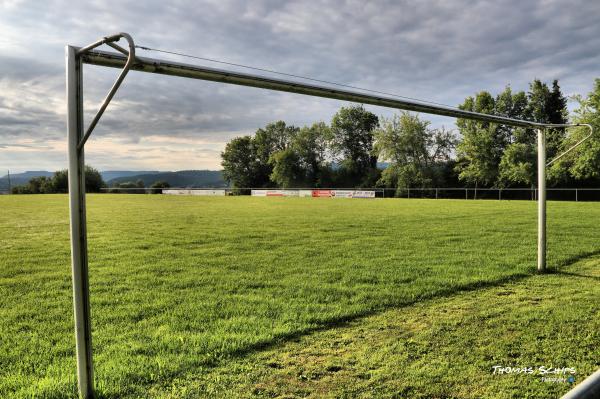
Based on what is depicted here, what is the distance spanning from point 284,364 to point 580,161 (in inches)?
1439

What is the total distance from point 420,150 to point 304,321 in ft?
171

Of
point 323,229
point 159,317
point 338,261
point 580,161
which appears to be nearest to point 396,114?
point 580,161

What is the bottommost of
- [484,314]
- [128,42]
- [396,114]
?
[484,314]

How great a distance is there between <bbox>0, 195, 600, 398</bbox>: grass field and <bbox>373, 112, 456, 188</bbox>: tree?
4417cm

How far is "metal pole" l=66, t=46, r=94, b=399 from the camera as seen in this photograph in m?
2.58

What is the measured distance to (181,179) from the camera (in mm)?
74688

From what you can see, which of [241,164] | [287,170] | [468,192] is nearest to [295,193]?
[287,170]

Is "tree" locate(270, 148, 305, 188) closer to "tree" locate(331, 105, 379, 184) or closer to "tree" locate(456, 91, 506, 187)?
"tree" locate(331, 105, 379, 184)

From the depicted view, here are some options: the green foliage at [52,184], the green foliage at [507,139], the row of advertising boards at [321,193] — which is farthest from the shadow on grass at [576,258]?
the green foliage at [52,184]

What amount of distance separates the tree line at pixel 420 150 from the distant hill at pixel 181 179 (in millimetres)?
3281

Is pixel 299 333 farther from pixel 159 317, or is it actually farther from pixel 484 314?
pixel 484 314

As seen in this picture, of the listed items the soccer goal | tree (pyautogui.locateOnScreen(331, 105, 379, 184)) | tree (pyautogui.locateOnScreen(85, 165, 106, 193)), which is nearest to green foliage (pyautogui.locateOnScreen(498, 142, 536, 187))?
tree (pyautogui.locateOnScreen(331, 105, 379, 184))

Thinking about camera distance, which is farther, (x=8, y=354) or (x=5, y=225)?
(x=5, y=225)

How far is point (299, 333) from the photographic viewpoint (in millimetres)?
3914
